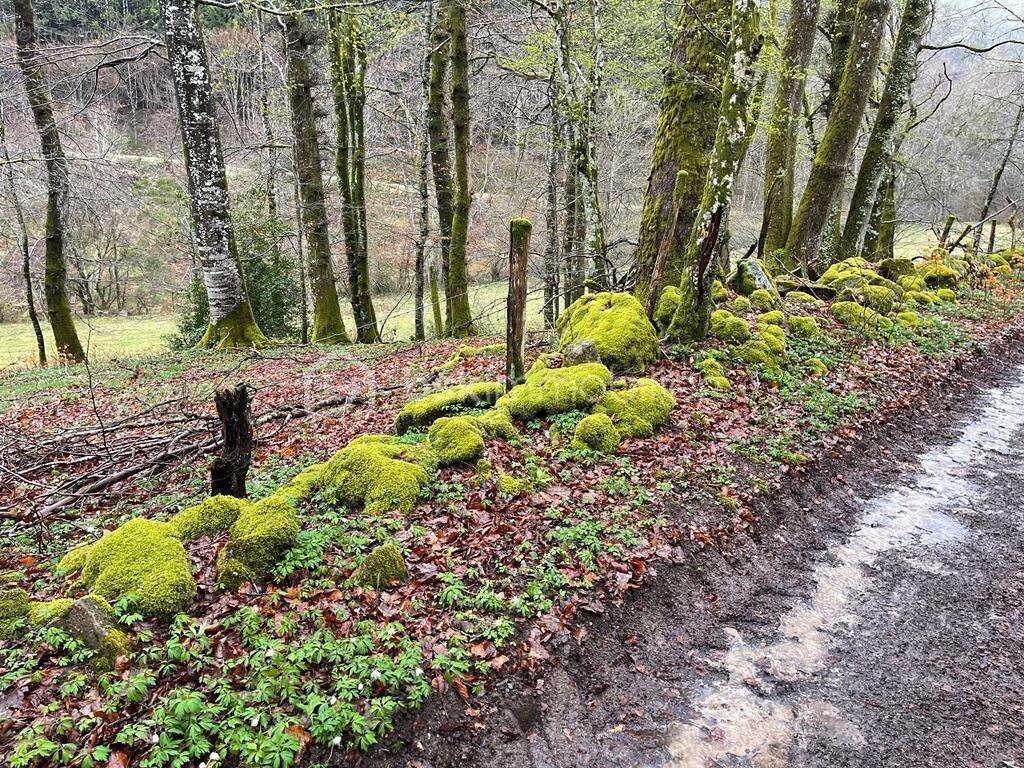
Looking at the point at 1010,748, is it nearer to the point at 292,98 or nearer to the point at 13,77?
the point at 292,98

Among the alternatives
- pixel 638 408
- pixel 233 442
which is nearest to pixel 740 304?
pixel 638 408

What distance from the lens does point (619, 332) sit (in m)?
8.23

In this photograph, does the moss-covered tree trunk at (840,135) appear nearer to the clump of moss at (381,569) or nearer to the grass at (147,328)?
the grass at (147,328)

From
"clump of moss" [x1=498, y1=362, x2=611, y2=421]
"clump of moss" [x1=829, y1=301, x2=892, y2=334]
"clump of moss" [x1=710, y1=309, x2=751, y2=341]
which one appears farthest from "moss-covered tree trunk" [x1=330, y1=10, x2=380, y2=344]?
"clump of moss" [x1=829, y1=301, x2=892, y2=334]

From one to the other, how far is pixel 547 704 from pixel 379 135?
2158 cm

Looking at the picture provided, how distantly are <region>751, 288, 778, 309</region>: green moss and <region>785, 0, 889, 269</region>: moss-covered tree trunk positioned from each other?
12.0 feet

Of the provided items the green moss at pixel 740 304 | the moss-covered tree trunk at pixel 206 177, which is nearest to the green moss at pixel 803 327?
the green moss at pixel 740 304

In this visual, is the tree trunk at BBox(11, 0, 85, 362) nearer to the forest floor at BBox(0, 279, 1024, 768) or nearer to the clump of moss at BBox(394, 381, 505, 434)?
the forest floor at BBox(0, 279, 1024, 768)

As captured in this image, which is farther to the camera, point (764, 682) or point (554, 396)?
point (554, 396)

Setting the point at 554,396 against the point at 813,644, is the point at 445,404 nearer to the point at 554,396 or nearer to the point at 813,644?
the point at 554,396

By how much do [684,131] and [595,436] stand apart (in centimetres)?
545

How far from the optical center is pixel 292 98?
13336 mm

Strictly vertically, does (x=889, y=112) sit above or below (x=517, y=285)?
above

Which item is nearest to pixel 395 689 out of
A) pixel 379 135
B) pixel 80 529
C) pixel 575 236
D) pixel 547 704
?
pixel 547 704
